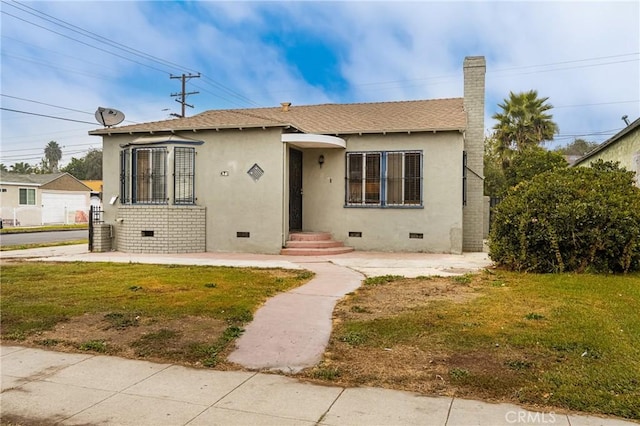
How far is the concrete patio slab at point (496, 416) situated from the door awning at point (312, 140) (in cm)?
1072

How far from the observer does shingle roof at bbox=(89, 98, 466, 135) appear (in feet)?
45.9

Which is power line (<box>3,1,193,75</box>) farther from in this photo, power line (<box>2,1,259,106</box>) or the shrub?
the shrub

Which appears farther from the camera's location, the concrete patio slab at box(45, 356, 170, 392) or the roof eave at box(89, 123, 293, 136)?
the roof eave at box(89, 123, 293, 136)

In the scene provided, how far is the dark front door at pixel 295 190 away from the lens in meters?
14.6

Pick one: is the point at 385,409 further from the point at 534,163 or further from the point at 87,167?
the point at 87,167

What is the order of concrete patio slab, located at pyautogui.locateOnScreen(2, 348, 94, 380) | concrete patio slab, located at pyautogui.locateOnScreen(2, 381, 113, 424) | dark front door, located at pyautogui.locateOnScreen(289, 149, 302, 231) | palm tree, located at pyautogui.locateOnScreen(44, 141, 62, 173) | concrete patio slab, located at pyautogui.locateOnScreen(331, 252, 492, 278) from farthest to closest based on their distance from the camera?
palm tree, located at pyautogui.locateOnScreen(44, 141, 62, 173) < dark front door, located at pyautogui.locateOnScreen(289, 149, 302, 231) < concrete patio slab, located at pyautogui.locateOnScreen(331, 252, 492, 278) < concrete patio slab, located at pyautogui.locateOnScreen(2, 348, 94, 380) < concrete patio slab, located at pyautogui.locateOnScreen(2, 381, 113, 424)

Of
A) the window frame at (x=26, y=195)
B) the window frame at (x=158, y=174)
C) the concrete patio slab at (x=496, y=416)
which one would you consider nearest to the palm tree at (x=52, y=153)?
the window frame at (x=26, y=195)

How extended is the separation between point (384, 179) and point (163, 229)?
675 centimetres

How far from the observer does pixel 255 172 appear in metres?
14.0

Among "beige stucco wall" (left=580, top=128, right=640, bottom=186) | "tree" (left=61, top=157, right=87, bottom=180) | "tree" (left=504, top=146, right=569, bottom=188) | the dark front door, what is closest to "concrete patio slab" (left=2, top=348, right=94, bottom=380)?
the dark front door

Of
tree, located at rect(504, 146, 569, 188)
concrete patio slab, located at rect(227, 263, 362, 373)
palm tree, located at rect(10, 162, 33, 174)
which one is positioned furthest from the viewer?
palm tree, located at rect(10, 162, 33, 174)

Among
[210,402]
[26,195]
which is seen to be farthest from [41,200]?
[210,402]

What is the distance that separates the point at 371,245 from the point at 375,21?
6.60 meters

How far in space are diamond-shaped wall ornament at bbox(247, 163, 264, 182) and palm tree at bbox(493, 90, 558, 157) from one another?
17.7 meters
